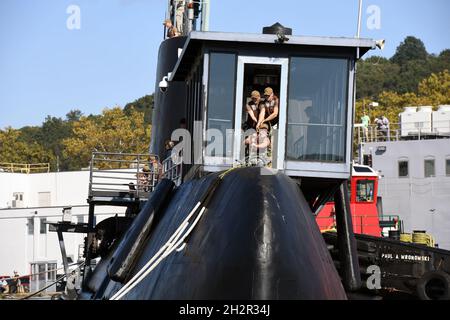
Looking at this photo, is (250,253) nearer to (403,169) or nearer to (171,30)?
(171,30)

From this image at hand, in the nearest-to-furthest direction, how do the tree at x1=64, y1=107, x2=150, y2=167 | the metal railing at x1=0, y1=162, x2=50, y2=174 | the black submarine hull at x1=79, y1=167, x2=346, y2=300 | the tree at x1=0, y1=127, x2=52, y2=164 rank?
the black submarine hull at x1=79, y1=167, x2=346, y2=300 → the metal railing at x1=0, y1=162, x2=50, y2=174 → the tree at x1=64, y1=107, x2=150, y2=167 → the tree at x1=0, y1=127, x2=52, y2=164

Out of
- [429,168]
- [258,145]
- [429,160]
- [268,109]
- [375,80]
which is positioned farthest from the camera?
[375,80]

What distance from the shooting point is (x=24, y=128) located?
145 metres

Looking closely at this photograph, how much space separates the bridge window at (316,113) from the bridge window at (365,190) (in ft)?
85.3

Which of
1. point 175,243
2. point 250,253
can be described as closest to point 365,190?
point 175,243

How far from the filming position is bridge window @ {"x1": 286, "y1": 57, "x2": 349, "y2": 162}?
1418 cm

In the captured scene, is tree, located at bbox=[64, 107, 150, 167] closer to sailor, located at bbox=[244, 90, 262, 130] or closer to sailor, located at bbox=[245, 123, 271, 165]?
sailor, located at bbox=[244, 90, 262, 130]

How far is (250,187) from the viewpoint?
10672mm

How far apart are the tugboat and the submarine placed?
0.02 metres

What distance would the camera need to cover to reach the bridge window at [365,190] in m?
39.9

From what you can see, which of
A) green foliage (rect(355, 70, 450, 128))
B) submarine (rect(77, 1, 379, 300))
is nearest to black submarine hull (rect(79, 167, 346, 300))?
submarine (rect(77, 1, 379, 300))

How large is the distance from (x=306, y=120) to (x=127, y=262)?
3789mm

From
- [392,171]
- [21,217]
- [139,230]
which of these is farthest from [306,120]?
[21,217]

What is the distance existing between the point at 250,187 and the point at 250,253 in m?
1.33
